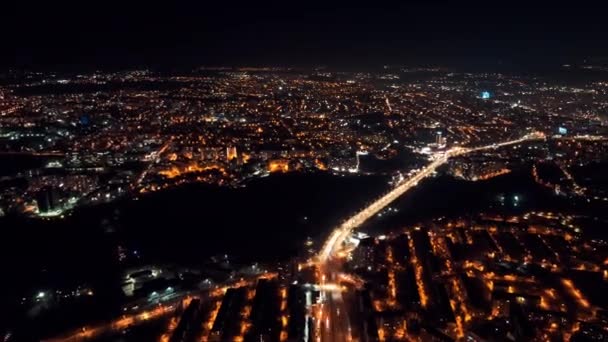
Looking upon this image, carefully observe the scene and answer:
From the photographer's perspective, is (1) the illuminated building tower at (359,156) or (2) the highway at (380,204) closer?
(2) the highway at (380,204)

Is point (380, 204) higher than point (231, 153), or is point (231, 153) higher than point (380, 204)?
point (231, 153)

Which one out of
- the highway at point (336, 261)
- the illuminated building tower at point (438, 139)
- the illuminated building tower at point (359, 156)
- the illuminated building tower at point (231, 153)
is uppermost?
the illuminated building tower at point (231, 153)

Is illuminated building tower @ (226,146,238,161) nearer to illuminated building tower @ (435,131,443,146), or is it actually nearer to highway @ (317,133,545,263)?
highway @ (317,133,545,263)

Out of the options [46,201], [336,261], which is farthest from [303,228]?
[46,201]

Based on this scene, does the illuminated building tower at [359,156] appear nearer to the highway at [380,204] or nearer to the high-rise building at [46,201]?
the highway at [380,204]

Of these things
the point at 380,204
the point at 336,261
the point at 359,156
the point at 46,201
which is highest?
the point at 46,201

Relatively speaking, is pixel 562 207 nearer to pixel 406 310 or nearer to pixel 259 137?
pixel 406 310

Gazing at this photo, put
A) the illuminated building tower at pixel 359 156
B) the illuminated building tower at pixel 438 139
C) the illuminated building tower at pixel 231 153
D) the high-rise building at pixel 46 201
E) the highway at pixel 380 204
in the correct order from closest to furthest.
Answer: the highway at pixel 380 204 < the high-rise building at pixel 46 201 < the illuminated building tower at pixel 359 156 < the illuminated building tower at pixel 231 153 < the illuminated building tower at pixel 438 139

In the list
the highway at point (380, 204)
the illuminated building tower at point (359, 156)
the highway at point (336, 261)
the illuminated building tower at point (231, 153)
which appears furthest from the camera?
the illuminated building tower at point (231, 153)

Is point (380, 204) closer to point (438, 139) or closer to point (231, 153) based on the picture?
point (231, 153)

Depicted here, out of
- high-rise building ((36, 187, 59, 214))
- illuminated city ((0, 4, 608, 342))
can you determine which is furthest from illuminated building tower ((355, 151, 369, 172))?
high-rise building ((36, 187, 59, 214))

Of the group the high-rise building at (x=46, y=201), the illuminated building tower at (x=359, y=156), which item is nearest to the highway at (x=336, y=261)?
the illuminated building tower at (x=359, y=156)
